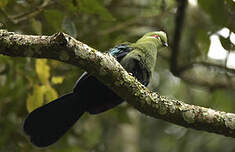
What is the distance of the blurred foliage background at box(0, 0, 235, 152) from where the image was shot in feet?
10.7

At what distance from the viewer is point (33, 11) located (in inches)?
132

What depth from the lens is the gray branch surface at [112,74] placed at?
82.4 inches

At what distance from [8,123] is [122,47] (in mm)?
1623

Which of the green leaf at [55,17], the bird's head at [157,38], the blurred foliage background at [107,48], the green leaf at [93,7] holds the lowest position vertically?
the blurred foliage background at [107,48]

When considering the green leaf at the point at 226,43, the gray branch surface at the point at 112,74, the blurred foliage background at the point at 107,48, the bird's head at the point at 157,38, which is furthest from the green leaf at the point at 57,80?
the green leaf at the point at 226,43

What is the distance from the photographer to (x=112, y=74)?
2.25 metres

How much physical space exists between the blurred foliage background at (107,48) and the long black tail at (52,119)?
25 cm

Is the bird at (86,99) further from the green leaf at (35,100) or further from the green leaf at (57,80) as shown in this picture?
the green leaf at (57,80)

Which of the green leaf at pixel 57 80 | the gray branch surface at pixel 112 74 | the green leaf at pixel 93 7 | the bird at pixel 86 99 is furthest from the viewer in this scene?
the green leaf at pixel 57 80

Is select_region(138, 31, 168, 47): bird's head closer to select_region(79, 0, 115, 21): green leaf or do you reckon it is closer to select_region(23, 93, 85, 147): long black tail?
select_region(79, 0, 115, 21): green leaf

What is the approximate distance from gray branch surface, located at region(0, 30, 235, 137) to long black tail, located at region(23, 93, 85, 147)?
66cm

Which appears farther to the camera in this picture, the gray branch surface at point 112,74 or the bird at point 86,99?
the bird at point 86,99

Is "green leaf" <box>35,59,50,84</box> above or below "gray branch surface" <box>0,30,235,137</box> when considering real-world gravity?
below

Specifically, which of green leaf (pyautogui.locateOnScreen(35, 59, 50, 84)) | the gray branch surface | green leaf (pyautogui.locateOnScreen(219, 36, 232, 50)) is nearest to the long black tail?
green leaf (pyautogui.locateOnScreen(35, 59, 50, 84))
